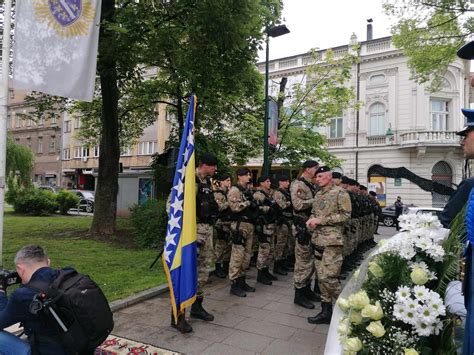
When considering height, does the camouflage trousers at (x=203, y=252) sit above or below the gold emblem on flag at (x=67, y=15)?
below

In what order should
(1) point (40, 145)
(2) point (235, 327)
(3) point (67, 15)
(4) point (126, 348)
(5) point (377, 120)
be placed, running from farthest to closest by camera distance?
(1) point (40, 145), (5) point (377, 120), (3) point (67, 15), (2) point (235, 327), (4) point (126, 348)

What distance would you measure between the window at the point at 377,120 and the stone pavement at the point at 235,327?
25.2 meters

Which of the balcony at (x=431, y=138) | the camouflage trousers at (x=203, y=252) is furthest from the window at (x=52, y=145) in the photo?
the camouflage trousers at (x=203, y=252)

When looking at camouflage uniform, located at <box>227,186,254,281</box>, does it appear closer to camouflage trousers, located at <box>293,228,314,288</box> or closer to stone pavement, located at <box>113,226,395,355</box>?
stone pavement, located at <box>113,226,395,355</box>

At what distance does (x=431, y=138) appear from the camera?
86.7ft

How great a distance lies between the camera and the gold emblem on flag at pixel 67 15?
5.36 meters

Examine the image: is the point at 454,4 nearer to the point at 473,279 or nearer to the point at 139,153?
the point at 473,279

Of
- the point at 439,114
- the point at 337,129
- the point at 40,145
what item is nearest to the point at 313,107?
the point at 337,129

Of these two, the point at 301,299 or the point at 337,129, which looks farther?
the point at 337,129

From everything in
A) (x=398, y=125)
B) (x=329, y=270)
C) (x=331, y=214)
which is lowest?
(x=329, y=270)

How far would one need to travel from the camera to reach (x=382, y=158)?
2861cm

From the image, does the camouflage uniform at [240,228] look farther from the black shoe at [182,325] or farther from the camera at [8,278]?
the camera at [8,278]

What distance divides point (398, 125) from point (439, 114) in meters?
3.01

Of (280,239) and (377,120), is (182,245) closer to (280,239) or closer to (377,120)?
(280,239)
